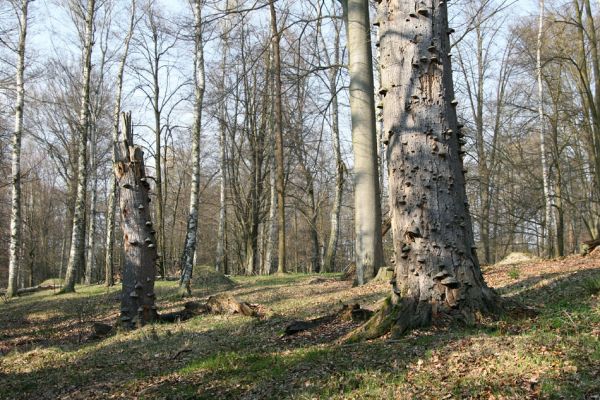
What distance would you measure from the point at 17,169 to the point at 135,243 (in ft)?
38.7

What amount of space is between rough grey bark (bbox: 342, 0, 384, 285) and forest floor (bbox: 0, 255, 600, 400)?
2206mm

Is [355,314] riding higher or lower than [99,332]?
higher

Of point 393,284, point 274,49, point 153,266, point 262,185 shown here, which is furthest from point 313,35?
point 262,185

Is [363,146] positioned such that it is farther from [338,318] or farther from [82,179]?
[82,179]

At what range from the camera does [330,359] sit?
15.9ft

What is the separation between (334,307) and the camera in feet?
29.2

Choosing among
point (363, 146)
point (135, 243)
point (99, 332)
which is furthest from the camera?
point (363, 146)

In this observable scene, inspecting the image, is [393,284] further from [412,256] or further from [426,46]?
[426,46]

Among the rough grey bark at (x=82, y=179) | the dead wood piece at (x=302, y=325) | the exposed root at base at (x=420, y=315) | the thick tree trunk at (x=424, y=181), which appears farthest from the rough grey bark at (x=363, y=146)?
the rough grey bark at (x=82, y=179)

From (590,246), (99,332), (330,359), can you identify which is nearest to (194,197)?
(99,332)

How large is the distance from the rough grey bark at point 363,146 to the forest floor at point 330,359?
2.21 m

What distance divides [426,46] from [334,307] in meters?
4.85

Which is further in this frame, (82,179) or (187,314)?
(82,179)

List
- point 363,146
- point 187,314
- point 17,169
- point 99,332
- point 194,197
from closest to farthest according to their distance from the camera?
1. point 99,332
2. point 187,314
3. point 363,146
4. point 194,197
5. point 17,169
